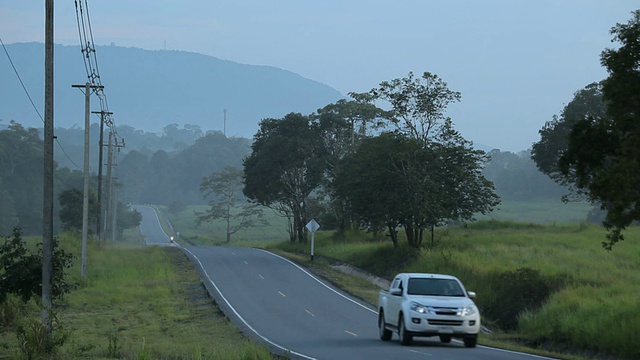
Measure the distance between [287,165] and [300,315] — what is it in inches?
1852

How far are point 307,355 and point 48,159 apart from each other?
9.79 meters

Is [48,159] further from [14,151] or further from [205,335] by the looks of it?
[14,151]

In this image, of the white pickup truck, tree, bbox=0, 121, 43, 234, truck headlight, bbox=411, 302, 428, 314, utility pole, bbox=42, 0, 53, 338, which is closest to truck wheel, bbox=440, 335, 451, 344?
the white pickup truck

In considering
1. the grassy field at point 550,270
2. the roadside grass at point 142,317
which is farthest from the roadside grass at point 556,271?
the roadside grass at point 142,317

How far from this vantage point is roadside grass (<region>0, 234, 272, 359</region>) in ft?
71.8

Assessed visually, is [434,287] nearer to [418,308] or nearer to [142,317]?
[418,308]

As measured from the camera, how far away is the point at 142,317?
3372 cm

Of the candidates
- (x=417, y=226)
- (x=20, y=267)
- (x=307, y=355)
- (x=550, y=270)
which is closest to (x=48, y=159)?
(x=20, y=267)

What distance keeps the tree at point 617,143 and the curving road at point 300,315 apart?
179 inches

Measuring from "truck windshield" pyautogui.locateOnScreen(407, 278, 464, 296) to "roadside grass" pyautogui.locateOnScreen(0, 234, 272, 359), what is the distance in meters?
4.68

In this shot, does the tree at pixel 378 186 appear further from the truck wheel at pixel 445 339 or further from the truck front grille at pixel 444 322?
the truck front grille at pixel 444 322

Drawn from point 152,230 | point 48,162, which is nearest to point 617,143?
point 48,162

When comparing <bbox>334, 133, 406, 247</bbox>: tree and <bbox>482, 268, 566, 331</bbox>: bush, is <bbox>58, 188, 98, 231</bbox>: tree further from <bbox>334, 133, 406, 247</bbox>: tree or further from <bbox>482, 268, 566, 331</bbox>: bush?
<bbox>482, 268, 566, 331</bbox>: bush

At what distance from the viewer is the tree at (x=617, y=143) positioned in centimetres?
1914
